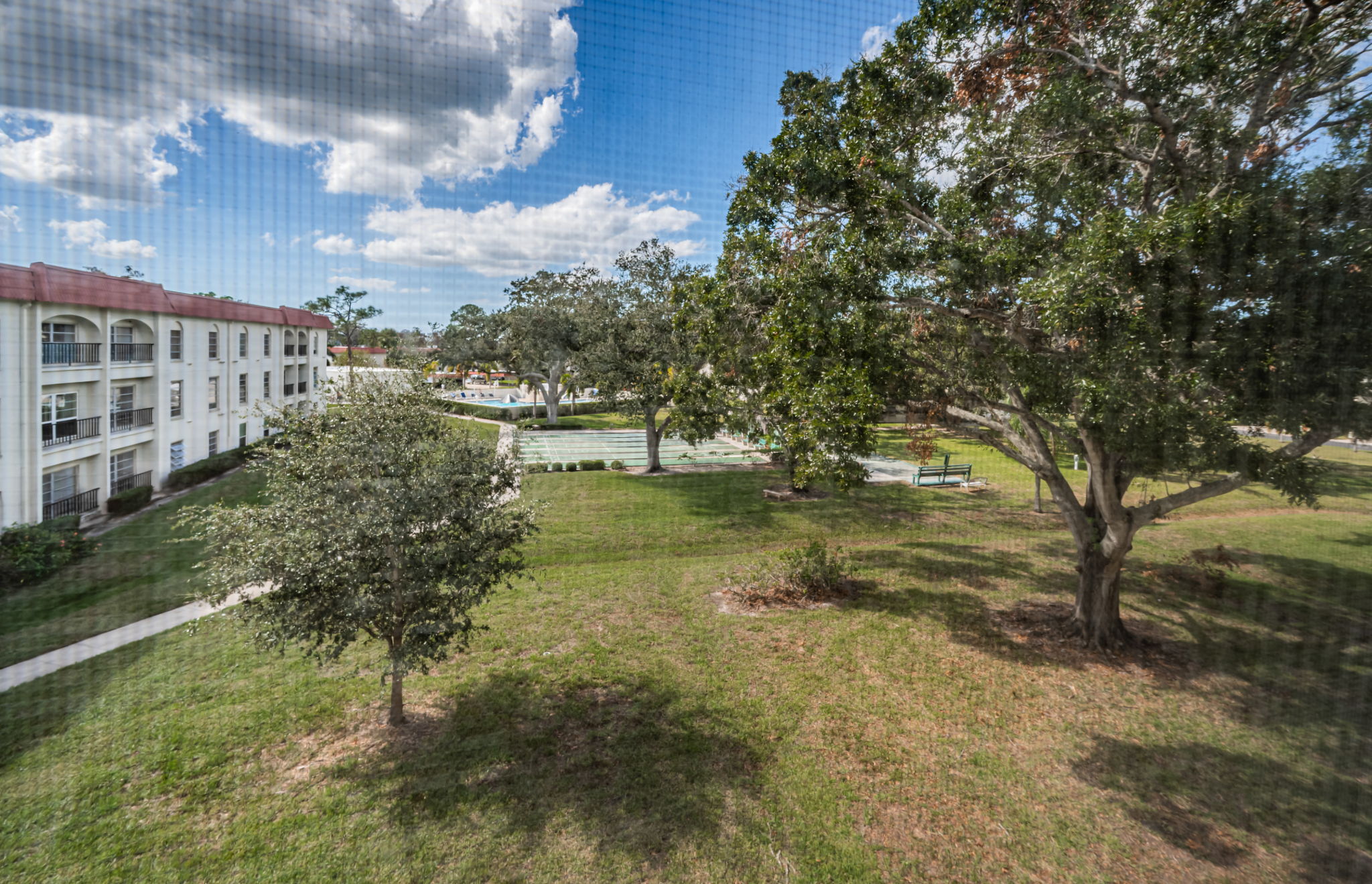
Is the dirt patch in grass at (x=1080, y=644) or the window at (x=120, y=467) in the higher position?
the window at (x=120, y=467)

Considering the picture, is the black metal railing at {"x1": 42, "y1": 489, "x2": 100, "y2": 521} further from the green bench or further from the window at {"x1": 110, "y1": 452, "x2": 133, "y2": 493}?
the green bench

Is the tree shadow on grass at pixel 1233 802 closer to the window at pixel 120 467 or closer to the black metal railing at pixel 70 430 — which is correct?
the black metal railing at pixel 70 430

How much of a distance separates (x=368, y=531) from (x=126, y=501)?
6.54m

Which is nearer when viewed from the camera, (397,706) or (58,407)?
(397,706)

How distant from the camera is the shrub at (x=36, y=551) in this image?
4.32 meters

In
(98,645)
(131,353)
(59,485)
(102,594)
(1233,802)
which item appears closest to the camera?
(1233,802)

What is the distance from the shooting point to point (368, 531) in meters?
2.15

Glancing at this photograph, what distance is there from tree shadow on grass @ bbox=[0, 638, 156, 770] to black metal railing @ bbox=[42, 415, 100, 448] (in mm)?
3658

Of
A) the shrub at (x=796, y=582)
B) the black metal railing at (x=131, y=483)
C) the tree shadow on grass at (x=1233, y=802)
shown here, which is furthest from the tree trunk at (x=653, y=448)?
the tree shadow on grass at (x=1233, y=802)

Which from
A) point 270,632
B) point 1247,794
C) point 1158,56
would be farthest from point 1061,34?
point 270,632

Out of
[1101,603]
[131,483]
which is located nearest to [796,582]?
[1101,603]

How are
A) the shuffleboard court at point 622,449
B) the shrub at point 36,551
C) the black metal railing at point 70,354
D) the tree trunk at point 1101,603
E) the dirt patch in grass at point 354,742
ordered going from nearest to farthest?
the dirt patch in grass at point 354,742
the tree trunk at point 1101,603
the shrub at point 36,551
the black metal railing at point 70,354
the shuffleboard court at point 622,449

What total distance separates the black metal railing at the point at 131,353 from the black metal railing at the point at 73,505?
1.52m

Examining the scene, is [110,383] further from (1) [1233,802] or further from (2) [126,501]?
(1) [1233,802]
